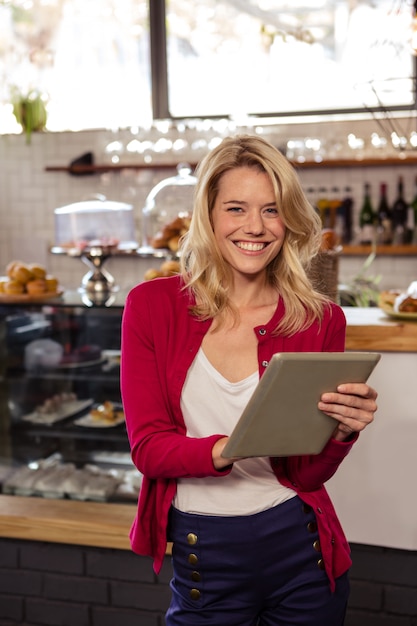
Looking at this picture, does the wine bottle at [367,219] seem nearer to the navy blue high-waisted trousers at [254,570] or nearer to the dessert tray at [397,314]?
the dessert tray at [397,314]

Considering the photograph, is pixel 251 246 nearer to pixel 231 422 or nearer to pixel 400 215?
pixel 231 422

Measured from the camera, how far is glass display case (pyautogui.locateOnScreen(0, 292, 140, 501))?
2641 millimetres

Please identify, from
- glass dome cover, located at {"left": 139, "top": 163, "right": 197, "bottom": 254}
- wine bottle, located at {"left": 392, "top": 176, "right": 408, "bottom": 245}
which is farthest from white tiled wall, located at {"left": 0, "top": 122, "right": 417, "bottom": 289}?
glass dome cover, located at {"left": 139, "top": 163, "right": 197, "bottom": 254}

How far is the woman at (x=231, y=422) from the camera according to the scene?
1.56 m

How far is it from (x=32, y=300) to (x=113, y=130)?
3.54m

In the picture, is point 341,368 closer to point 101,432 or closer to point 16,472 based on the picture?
point 101,432

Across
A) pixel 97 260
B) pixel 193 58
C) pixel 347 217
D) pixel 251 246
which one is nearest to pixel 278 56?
pixel 193 58

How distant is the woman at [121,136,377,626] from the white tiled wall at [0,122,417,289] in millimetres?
4078

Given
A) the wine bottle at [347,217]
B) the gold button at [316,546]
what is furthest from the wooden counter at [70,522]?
the wine bottle at [347,217]

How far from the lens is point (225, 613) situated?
1.56 meters

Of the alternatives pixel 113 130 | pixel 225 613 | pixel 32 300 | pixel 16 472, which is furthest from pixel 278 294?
pixel 113 130

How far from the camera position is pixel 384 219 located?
17.7 ft

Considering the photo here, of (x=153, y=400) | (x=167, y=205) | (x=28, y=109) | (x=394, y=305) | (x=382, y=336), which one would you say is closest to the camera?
(x=153, y=400)

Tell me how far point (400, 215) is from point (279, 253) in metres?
3.92
